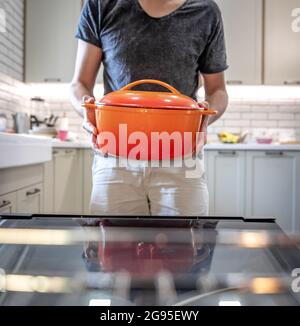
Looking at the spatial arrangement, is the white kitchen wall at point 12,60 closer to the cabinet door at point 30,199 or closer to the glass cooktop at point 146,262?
the cabinet door at point 30,199

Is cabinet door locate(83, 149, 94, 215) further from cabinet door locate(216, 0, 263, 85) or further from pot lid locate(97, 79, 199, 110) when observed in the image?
pot lid locate(97, 79, 199, 110)

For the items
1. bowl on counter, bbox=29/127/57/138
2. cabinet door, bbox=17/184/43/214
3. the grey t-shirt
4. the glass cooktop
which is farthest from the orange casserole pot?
bowl on counter, bbox=29/127/57/138

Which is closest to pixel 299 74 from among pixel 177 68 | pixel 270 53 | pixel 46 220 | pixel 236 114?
pixel 270 53

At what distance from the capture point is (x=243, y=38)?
2949 mm

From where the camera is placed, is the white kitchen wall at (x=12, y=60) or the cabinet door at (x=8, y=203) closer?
the cabinet door at (x=8, y=203)

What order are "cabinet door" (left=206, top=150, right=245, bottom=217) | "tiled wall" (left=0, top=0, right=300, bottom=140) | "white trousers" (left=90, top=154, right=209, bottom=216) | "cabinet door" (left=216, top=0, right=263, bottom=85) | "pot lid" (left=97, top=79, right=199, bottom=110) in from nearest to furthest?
"pot lid" (left=97, top=79, right=199, bottom=110), "white trousers" (left=90, top=154, right=209, bottom=216), "cabinet door" (left=206, top=150, right=245, bottom=217), "cabinet door" (left=216, top=0, right=263, bottom=85), "tiled wall" (left=0, top=0, right=300, bottom=140)

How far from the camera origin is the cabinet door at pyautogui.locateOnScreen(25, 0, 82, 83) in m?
2.96

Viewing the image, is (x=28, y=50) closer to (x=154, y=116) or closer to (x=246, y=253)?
(x=154, y=116)

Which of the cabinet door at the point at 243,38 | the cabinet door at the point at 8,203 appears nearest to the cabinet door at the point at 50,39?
the cabinet door at the point at 243,38

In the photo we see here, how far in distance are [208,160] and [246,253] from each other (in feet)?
7.14

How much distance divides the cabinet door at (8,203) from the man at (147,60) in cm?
55

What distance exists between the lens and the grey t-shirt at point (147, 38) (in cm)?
96

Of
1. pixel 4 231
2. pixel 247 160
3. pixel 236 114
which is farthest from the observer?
pixel 236 114
